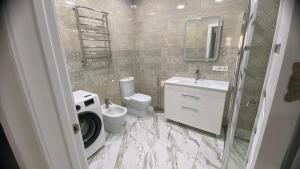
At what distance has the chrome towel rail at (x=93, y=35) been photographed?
196 cm

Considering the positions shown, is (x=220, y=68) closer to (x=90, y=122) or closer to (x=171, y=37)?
(x=171, y=37)

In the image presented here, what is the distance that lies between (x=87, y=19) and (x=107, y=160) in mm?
2119

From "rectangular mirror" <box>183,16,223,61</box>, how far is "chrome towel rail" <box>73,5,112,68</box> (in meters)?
1.46

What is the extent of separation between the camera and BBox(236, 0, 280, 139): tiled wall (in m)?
0.99

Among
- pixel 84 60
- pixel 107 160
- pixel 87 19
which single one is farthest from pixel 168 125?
pixel 87 19

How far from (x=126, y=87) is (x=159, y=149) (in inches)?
55.0

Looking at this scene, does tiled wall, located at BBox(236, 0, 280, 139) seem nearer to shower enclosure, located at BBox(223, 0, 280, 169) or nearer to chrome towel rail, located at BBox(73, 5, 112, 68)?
shower enclosure, located at BBox(223, 0, 280, 169)

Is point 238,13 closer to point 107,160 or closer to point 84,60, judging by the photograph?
point 84,60

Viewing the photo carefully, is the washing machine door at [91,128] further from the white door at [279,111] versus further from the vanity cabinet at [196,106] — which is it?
the white door at [279,111]

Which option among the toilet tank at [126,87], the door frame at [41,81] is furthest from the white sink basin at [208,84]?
the door frame at [41,81]

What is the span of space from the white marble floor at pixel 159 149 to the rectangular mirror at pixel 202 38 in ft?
4.38

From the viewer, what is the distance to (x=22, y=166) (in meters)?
0.61

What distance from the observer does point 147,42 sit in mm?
2760

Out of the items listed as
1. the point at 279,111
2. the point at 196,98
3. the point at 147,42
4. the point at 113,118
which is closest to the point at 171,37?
the point at 147,42
